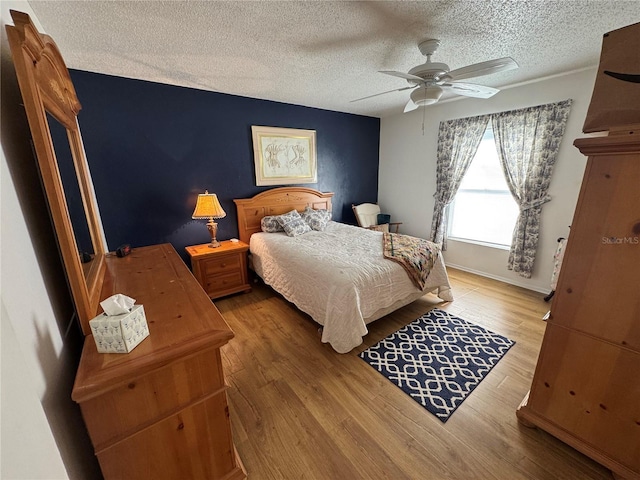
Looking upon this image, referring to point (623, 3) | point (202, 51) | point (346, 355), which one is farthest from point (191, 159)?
point (623, 3)

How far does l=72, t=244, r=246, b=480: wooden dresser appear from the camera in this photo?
2.82ft

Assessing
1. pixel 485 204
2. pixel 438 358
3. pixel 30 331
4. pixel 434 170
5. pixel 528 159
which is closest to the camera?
pixel 30 331

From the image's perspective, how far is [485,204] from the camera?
3.67m

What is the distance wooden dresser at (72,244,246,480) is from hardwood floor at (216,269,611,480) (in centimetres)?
35

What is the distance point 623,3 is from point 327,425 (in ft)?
10.2

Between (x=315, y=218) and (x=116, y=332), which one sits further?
(x=315, y=218)

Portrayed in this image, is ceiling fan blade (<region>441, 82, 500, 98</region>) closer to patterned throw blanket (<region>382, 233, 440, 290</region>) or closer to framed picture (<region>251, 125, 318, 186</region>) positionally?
patterned throw blanket (<region>382, 233, 440, 290</region>)

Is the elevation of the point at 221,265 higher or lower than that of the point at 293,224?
lower

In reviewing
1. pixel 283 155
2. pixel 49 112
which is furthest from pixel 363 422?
pixel 283 155

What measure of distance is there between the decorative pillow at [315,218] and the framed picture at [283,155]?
52 cm

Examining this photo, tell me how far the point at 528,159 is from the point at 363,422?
3.36m

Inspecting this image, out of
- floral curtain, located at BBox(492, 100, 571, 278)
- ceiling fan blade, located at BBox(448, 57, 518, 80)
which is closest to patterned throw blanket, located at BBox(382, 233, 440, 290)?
floral curtain, located at BBox(492, 100, 571, 278)

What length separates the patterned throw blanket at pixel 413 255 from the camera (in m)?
2.50
